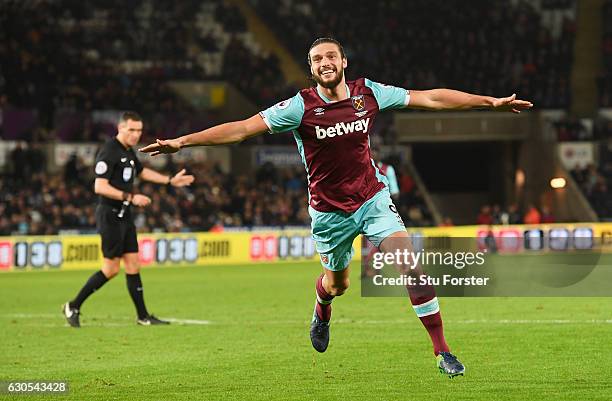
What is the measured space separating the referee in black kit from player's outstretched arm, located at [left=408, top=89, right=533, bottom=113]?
4860mm

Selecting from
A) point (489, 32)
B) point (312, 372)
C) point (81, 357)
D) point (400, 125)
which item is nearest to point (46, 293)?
point (81, 357)

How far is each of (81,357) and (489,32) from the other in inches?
1238

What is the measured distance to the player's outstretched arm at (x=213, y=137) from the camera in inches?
289

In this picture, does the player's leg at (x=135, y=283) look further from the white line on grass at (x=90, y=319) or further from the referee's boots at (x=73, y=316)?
the referee's boots at (x=73, y=316)

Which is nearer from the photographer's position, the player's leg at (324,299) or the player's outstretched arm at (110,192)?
the player's leg at (324,299)

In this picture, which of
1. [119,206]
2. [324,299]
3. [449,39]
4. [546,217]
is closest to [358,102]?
[324,299]

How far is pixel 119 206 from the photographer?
41.2ft

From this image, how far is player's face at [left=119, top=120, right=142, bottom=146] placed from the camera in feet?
40.7

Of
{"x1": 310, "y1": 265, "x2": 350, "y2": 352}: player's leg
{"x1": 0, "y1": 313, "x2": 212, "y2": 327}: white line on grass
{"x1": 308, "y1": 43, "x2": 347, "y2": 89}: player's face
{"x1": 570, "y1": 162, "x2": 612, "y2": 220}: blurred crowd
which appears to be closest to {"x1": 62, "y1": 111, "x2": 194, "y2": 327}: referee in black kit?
{"x1": 0, "y1": 313, "x2": 212, "y2": 327}: white line on grass

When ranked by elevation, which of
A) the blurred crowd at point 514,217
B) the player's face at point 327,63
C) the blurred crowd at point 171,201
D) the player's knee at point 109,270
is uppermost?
the player's face at point 327,63

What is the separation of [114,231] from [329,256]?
4442 mm

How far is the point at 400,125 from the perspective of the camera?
36.8 m

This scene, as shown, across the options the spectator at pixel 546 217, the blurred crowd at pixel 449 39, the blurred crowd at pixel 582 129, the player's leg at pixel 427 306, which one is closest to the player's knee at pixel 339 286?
the player's leg at pixel 427 306

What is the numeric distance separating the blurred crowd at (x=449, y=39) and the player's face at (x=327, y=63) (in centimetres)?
2941
